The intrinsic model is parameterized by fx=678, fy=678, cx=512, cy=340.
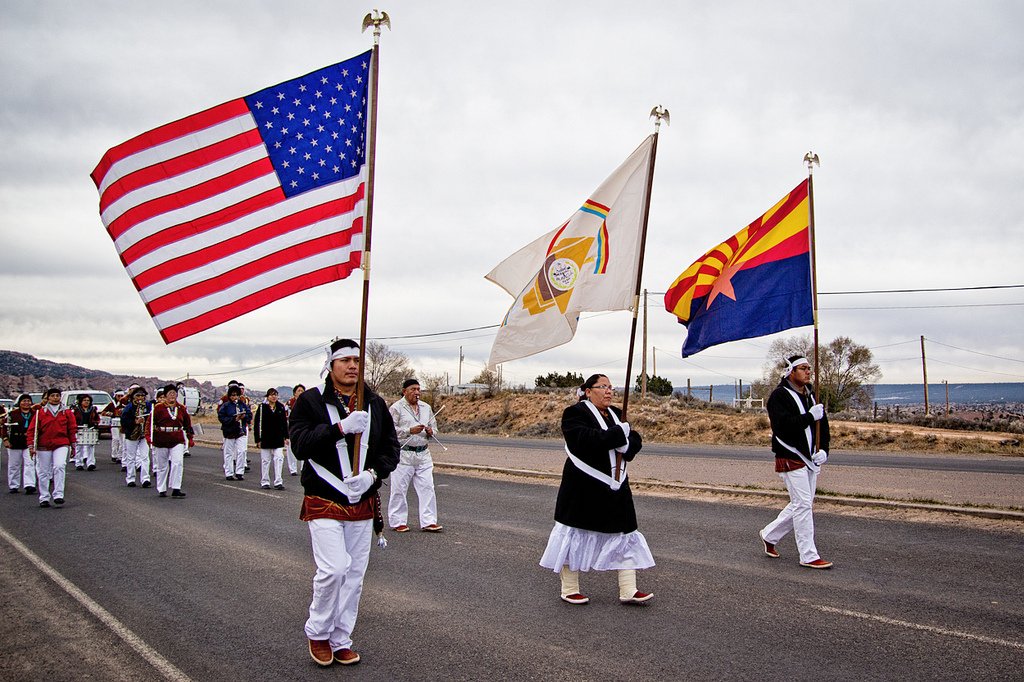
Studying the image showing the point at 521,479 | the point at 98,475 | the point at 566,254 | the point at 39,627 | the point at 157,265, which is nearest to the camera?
the point at 39,627

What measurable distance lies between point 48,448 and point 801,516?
38.8ft

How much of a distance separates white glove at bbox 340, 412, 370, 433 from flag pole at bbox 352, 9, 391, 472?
11 cm

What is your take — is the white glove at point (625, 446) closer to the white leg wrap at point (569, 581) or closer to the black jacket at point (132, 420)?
the white leg wrap at point (569, 581)

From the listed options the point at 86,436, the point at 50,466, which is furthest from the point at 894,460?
the point at 86,436

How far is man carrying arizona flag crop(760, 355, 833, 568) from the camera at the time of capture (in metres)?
6.71

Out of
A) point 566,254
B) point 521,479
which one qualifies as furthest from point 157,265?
point 521,479

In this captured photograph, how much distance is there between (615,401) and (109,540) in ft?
100

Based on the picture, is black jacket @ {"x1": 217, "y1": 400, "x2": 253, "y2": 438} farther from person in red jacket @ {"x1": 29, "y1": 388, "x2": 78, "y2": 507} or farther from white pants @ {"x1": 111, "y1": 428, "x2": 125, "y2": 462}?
white pants @ {"x1": 111, "y1": 428, "x2": 125, "y2": 462}

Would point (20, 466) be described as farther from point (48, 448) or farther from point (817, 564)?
point (817, 564)

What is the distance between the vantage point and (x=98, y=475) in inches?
658

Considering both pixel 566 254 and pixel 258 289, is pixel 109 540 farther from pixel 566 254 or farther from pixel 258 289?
pixel 566 254

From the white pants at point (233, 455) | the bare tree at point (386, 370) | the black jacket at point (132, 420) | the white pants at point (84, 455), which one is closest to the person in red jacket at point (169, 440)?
the black jacket at point (132, 420)

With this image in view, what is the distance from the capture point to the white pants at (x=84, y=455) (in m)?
17.9

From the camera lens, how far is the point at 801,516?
22.1 feet
